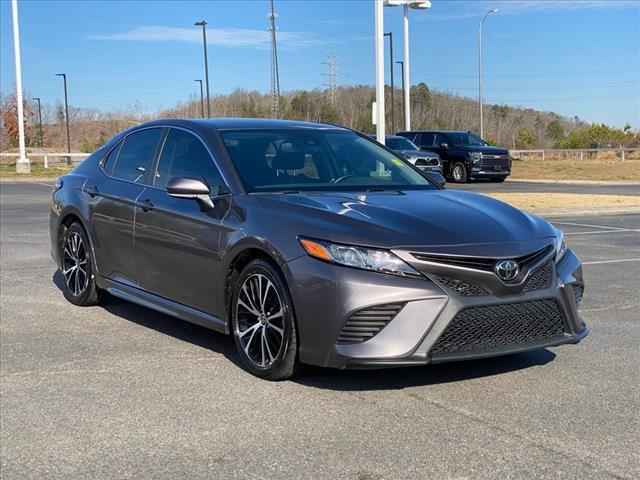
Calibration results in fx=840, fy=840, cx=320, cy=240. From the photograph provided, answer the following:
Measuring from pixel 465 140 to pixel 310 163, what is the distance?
86.5 ft

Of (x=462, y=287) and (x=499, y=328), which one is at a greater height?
(x=462, y=287)

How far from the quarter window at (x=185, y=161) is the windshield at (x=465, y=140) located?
83.6 feet

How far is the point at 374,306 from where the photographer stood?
452 centimetres

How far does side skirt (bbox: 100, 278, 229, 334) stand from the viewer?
221 inches

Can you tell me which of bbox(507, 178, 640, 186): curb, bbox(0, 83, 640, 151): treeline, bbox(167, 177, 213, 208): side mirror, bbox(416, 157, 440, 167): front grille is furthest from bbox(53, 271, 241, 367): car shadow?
bbox(0, 83, 640, 151): treeline

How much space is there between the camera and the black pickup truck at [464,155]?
98.4 feet

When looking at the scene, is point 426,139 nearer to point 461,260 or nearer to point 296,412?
point 461,260

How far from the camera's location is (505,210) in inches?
213

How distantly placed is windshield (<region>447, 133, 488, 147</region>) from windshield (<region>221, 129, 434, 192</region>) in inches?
989

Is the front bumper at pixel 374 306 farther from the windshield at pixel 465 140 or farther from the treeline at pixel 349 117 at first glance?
the treeline at pixel 349 117

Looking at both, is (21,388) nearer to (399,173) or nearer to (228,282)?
(228,282)

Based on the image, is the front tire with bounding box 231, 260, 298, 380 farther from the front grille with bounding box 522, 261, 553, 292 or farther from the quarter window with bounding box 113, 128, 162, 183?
the quarter window with bounding box 113, 128, 162, 183

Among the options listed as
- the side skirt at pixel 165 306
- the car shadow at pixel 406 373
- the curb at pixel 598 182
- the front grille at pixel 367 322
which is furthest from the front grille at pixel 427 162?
the front grille at pixel 367 322

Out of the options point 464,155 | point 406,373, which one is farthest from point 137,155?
point 464,155
